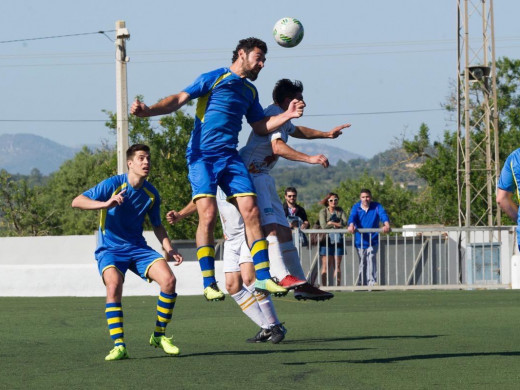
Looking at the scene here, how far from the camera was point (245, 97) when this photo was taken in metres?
9.46

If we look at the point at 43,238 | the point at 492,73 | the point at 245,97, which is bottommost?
the point at 43,238

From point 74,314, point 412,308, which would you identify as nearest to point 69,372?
point 74,314

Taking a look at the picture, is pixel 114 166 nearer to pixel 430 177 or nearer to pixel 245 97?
pixel 430 177

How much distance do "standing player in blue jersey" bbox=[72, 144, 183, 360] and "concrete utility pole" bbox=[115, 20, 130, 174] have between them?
2133cm

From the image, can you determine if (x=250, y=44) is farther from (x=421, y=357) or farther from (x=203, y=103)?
(x=421, y=357)

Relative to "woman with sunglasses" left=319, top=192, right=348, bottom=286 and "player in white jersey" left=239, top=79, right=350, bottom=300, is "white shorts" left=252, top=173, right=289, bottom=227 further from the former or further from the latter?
"woman with sunglasses" left=319, top=192, right=348, bottom=286

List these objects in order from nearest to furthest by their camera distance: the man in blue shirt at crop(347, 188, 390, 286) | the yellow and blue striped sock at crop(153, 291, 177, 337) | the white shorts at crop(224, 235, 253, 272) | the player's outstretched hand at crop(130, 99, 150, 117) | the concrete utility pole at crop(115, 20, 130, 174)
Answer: the player's outstretched hand at crop(130, 99, 150, 117), the yellow and blue striped sock at crop(153, 291, 177, 337), the white shorts at crop(224, 235, 253, 272), the man in blue shirt at crop(347, 188, 390, 286), the concrete utility pole at crop(115, 20, 130, 174)

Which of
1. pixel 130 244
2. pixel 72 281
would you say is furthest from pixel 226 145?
pixel 72 281

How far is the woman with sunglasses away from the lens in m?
20.2

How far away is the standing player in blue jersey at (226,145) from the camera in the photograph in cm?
923

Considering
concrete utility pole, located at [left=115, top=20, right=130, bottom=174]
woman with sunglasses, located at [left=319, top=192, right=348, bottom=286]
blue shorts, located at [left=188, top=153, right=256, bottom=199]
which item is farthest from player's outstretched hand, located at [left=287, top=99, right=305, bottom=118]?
concrete utility pole, located at [left=115, top=20, right=130, bottom=174]

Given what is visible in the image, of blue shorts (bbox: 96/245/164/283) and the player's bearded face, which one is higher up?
the player's bearded face

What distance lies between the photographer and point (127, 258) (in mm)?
9383

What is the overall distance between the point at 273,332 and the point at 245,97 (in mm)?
2144
